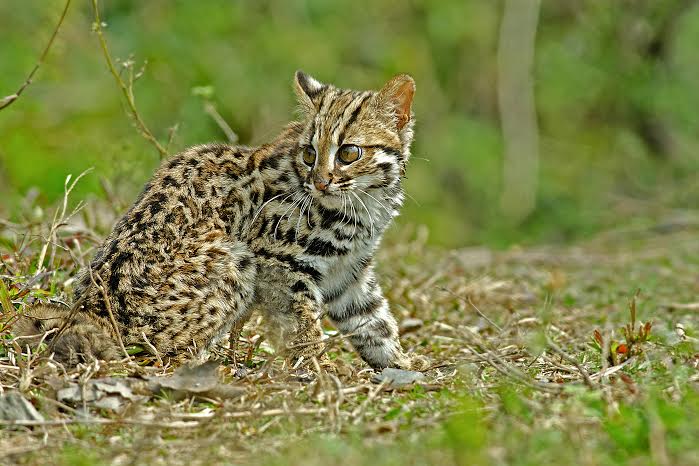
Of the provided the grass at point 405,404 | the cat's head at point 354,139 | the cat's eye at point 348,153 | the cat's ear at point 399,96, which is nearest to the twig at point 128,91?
the grass at point 405,404

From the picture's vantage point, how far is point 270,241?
6.07 meters

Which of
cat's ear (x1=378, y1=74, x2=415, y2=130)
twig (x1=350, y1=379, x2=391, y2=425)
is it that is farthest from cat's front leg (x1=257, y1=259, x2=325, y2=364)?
cat's ear (x1=378, y1=74, x2=415, y2=130)

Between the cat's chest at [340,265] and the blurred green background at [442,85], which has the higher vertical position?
the blurred green background at [442,85]

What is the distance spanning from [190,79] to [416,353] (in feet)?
19.5

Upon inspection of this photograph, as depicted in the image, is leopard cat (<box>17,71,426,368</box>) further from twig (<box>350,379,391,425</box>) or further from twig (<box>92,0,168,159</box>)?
twig (<box>92,0,168,159</box>)

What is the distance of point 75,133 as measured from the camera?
11258 millimetres

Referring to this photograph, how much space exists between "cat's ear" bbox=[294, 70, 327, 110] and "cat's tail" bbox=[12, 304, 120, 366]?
6.84 ft

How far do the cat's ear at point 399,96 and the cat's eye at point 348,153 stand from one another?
44 centimetres

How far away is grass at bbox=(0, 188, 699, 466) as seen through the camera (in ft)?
12.6

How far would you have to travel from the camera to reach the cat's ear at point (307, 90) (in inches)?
256

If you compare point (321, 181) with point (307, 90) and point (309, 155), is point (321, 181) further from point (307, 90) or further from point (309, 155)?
point (307, 90)

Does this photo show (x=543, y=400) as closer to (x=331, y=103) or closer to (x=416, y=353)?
(x=416, y=353)

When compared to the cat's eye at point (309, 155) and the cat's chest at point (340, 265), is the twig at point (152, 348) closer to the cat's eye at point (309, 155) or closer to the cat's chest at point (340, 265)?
the cat's chest at point (340, 265)

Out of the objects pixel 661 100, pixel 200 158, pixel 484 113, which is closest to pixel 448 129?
pixel 484 113
